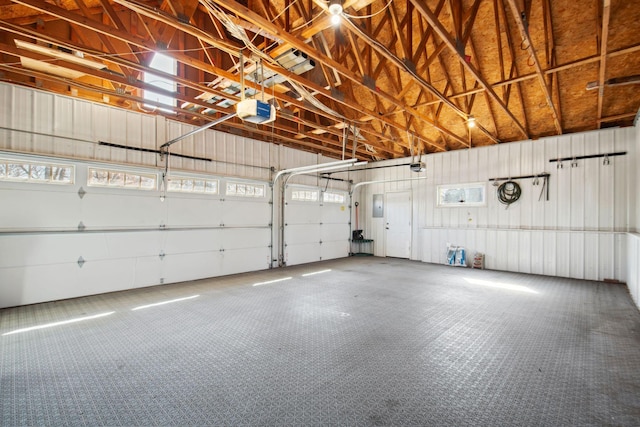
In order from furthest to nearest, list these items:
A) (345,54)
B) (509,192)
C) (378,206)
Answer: (378,206) < (509,192) < (345,54)

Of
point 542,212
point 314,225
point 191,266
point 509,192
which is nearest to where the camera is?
Answer: point 191,266

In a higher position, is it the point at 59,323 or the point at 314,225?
the point at 314,225

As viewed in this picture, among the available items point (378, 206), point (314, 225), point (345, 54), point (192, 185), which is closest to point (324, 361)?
point (345, 54)

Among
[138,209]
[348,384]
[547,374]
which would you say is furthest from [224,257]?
[547,374]

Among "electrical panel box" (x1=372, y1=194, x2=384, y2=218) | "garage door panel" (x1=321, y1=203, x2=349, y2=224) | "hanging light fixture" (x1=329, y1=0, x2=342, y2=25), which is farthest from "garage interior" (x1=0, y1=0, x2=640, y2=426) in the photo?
"electrical panel box" (x1=372, y1=194, x2=384, y2=218)

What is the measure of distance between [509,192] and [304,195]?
5.70 metres

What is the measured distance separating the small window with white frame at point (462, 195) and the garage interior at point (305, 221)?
62mm

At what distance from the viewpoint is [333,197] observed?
389 inches

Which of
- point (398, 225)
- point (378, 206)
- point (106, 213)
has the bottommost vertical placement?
point (398, 225)

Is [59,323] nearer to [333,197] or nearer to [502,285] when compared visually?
[333,197]

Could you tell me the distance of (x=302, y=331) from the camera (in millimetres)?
3576

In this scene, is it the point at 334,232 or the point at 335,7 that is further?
the point at 334,232

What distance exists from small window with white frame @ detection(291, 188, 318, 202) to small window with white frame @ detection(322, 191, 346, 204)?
1.33 feet

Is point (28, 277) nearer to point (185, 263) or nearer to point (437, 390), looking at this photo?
point (185, 263)
